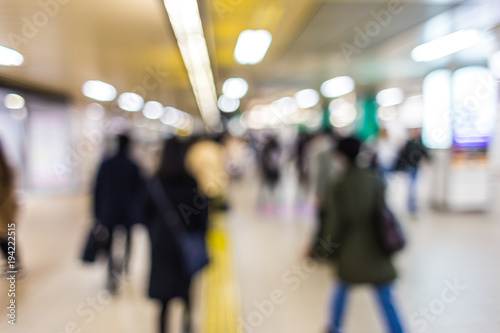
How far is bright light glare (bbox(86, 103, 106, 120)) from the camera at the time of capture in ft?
41.7

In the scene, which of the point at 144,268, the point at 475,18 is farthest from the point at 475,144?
the point at 144,268

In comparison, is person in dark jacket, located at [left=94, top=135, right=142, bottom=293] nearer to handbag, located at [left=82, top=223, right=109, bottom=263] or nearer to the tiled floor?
handbag, located at [left=82, top=223, right=109, bottom=263]

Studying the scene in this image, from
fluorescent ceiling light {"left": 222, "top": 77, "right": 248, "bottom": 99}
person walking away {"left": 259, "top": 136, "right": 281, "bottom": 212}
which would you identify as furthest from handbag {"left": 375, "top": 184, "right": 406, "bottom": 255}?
fluorescent ceiling light {"left": 222, "top": 77, "right": 248, "bottom": 99}

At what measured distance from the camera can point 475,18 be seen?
5016 mm

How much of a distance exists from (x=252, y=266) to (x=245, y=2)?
3225 mm

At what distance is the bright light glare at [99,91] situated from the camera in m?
A: 9.25

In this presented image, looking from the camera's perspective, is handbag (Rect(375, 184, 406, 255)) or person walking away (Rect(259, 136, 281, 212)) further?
person walking away (Rect(259, 136, 281, 212))

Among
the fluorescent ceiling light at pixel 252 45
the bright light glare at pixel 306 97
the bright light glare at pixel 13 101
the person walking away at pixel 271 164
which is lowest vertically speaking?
the person walking away at pixel 271 164

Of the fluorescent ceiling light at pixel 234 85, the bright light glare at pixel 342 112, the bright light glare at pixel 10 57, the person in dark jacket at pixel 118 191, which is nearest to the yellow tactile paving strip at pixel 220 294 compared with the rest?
the person in dark jacket at pixel 118 191

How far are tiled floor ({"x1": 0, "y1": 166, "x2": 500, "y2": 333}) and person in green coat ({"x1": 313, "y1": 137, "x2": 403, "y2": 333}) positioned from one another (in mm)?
758

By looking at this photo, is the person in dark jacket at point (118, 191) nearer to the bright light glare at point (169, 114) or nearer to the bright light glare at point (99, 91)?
the bright light glare at point (99, 91)

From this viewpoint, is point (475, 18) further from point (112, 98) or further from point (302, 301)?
point (112, 98)

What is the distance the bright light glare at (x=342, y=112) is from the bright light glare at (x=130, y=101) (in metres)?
8.18

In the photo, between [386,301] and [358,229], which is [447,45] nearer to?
[358,229]
